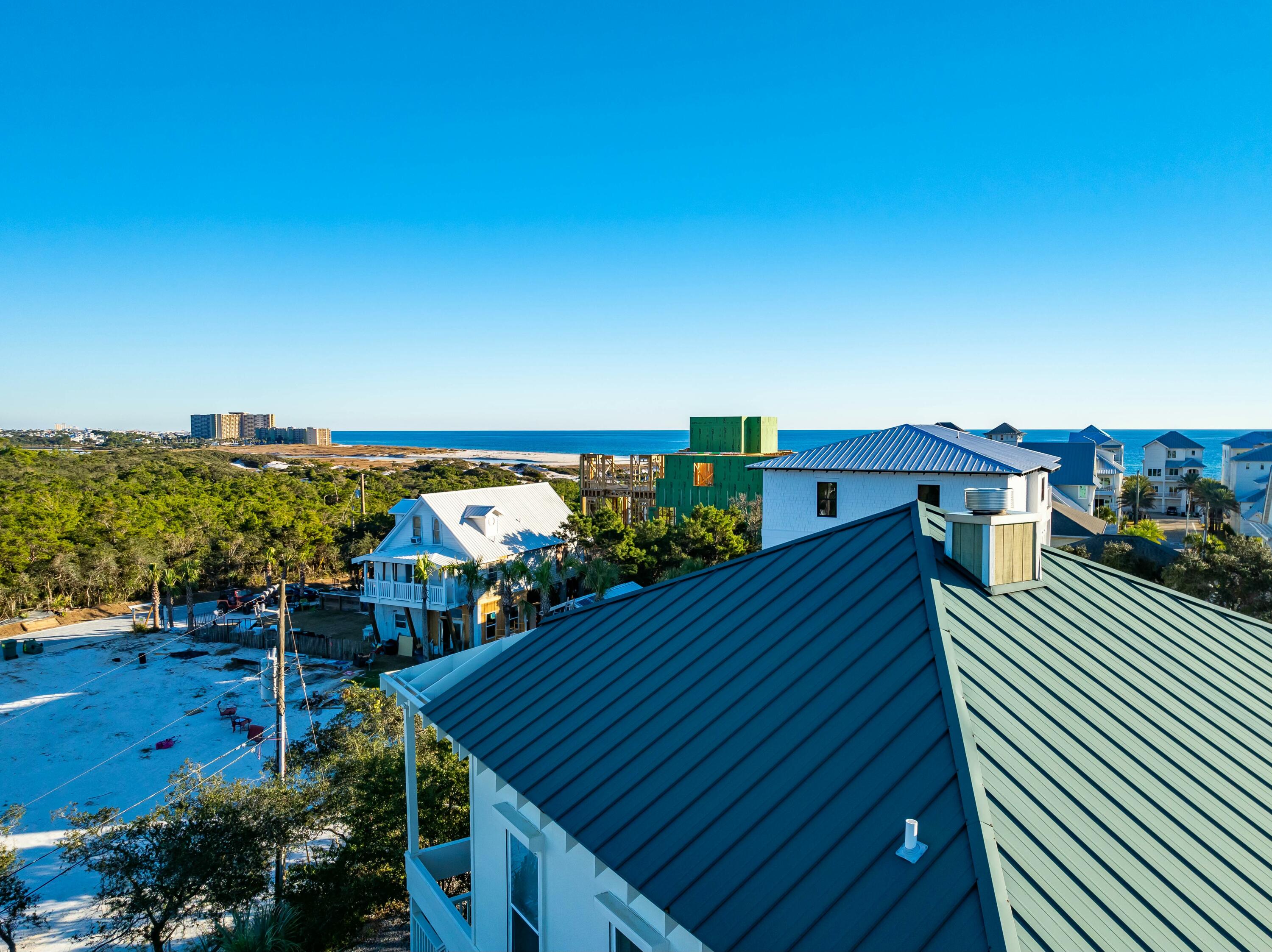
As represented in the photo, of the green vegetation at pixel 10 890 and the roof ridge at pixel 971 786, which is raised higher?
the roof ridge at pixel 971 786

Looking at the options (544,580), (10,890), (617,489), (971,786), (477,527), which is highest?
(971,786)

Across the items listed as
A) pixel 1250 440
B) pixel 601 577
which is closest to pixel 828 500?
pixel 601 577

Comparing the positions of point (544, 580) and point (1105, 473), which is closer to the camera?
point (544, 580)

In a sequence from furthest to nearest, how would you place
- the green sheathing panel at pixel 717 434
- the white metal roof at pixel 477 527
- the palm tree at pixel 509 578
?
1. the green sheathing panel at pixel 717 434
2. the white metal roof at pixel 477 527
3. the palm tree at pixel 509 578

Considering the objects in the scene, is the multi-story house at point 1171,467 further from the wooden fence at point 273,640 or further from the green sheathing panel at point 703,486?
the wooden fence at point 273,640

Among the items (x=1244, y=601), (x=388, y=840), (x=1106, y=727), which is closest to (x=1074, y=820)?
(x=1106, y=727)

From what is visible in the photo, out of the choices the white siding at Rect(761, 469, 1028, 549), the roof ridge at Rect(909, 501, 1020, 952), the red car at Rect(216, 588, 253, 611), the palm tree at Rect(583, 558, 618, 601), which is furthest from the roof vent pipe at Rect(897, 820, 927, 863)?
the red car at Rect(216, 588, 253, 611)

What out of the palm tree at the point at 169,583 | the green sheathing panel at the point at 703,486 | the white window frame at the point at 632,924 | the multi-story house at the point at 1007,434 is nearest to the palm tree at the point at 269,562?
the palm tree at the point at 169,583

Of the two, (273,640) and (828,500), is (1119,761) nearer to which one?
(828,500)
